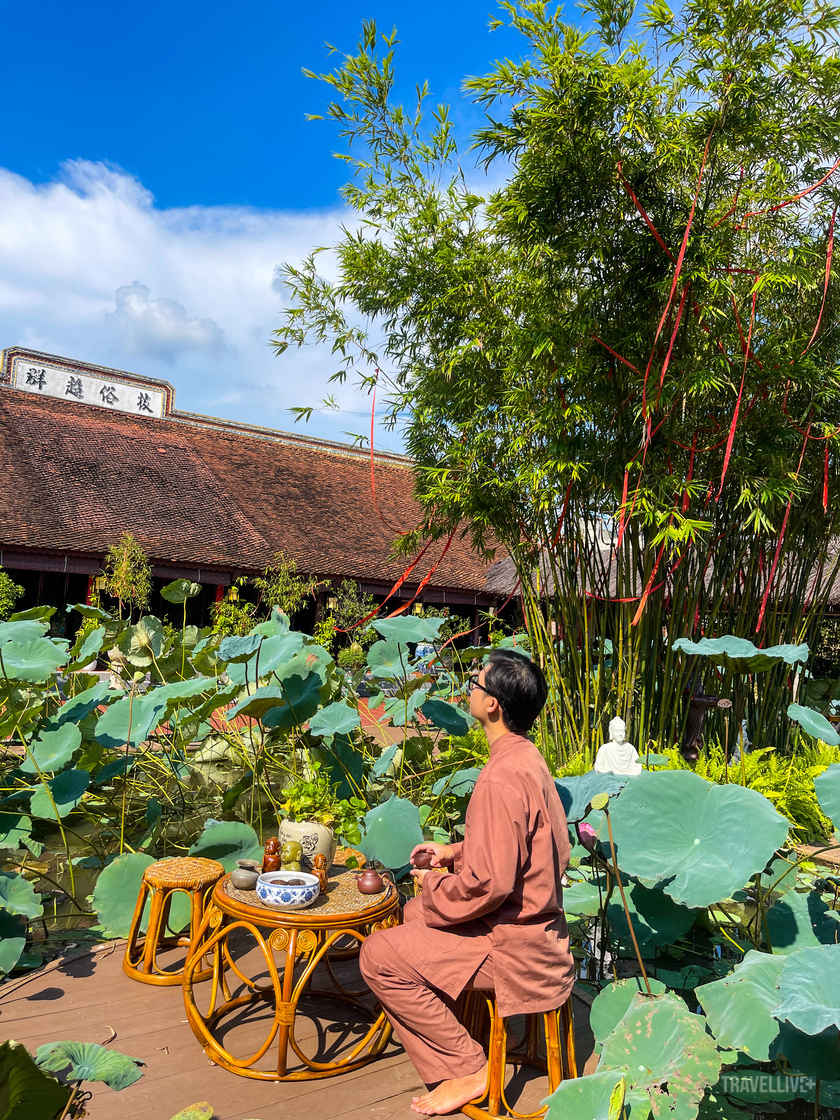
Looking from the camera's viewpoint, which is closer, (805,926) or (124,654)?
(805,926)

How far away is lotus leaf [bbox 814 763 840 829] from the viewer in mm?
1671

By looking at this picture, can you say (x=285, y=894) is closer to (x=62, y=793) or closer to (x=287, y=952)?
(x=287, y=952)

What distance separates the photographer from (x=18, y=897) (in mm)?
2160

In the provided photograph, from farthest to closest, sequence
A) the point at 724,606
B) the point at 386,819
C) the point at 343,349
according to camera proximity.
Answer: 1. the point at 343,349
2. the point at 724,606
3. the point at 386,819

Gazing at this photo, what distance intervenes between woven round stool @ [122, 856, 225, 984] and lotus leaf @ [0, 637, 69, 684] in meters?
0.90

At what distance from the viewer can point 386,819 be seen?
7.68 ft

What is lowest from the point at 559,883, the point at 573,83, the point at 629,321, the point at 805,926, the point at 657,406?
the point at 805,926

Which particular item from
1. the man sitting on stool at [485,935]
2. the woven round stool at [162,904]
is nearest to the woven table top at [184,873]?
the woven round stool at [162,904]

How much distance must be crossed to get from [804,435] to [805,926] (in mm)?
2301

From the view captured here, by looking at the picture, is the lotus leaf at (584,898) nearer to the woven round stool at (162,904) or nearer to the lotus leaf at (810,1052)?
the lotus leaf at (810,1052)

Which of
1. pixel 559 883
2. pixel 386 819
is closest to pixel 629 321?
pixel 386 819

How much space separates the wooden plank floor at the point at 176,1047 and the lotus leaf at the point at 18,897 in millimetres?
216

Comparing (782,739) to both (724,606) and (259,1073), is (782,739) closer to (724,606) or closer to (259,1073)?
(724,606)

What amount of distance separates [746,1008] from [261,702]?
Result: 1741 millimetres
